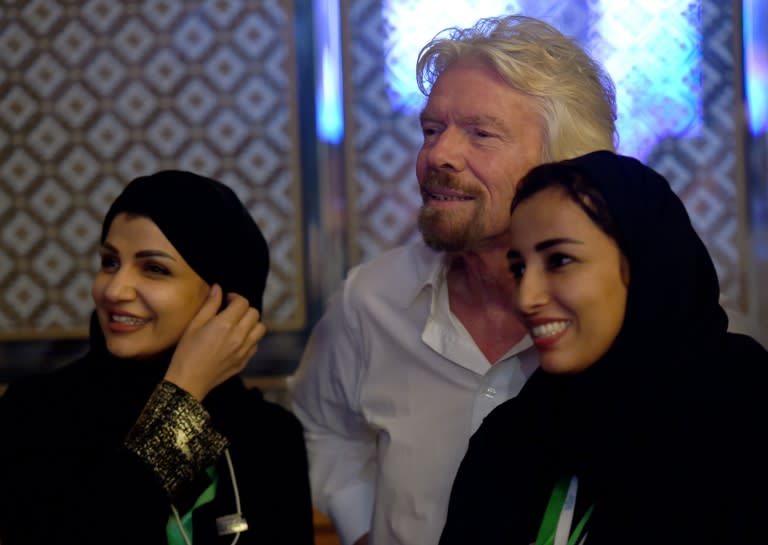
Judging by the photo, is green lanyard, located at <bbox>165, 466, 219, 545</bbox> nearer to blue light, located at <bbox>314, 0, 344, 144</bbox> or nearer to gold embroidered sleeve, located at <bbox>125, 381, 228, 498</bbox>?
gold embroidered sleeve, located at <bbox>125, 381, 228, 498</bbox>

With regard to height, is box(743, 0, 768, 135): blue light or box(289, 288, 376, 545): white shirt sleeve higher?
box(743, 0, 768, 135): blue light

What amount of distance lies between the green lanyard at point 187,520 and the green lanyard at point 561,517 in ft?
2.57

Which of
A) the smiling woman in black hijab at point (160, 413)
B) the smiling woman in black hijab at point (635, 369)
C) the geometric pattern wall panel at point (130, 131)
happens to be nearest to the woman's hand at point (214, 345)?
the smiling woman in black hijab at point (160, 413)

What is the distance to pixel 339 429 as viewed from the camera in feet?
7.96

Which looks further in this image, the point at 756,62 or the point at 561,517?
the point at 756,62

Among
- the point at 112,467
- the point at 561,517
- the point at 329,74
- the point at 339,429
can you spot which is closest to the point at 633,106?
the point at 329,74

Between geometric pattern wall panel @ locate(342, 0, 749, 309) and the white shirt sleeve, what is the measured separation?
1.12 meters

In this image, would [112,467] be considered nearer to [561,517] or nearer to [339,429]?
[339,429]

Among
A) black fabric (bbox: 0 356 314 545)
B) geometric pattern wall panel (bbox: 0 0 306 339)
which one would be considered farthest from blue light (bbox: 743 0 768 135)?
black fabric (bbox: 0 356 314 545)

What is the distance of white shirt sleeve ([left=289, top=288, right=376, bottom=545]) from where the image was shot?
7.72 feet

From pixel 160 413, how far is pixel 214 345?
0.19 metres

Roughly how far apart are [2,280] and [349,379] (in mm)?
1765

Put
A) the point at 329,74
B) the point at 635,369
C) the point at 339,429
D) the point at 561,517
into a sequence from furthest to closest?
the point at 329,74, the point at 339,429, the point at 561,517, the point at 635,369

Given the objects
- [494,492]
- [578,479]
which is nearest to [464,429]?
[494,492]
